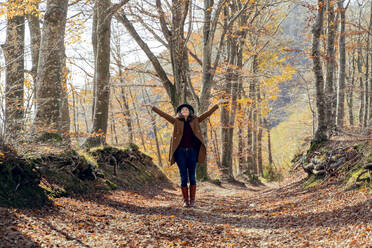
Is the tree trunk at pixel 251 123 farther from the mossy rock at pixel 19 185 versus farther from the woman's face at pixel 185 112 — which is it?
the mossy rock at pixel 19 185

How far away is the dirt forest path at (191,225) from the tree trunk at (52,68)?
2273 mm

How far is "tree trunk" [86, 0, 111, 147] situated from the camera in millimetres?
9547

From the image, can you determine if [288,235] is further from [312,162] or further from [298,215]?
[312,162]

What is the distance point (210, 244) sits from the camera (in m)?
3.97

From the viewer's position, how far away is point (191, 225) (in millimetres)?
4824

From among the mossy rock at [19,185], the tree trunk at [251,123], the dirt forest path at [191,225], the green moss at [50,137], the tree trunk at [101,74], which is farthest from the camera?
the tree trunk at [251,123]

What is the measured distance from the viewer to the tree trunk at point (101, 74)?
376 inches

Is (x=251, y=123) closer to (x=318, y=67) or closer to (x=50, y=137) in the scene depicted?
(x=318, y=67)

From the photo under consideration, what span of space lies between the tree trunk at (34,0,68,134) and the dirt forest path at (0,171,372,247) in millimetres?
2273

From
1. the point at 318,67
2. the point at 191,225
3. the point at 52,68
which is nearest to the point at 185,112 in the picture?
the point at 191,225

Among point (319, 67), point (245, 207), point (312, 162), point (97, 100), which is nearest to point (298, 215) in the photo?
point (245, 207)

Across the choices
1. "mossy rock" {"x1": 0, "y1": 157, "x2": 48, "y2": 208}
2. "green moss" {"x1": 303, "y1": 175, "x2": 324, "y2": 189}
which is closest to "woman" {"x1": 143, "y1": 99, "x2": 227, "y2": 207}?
"mossy rock" {"x1": 0, "y1": 157, "x2": 48, "y2": 208}

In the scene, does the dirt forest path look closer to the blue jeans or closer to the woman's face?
the blue jeans

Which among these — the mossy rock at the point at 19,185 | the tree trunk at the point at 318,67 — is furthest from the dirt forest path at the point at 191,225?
the tree trunk at the point at 318,67
